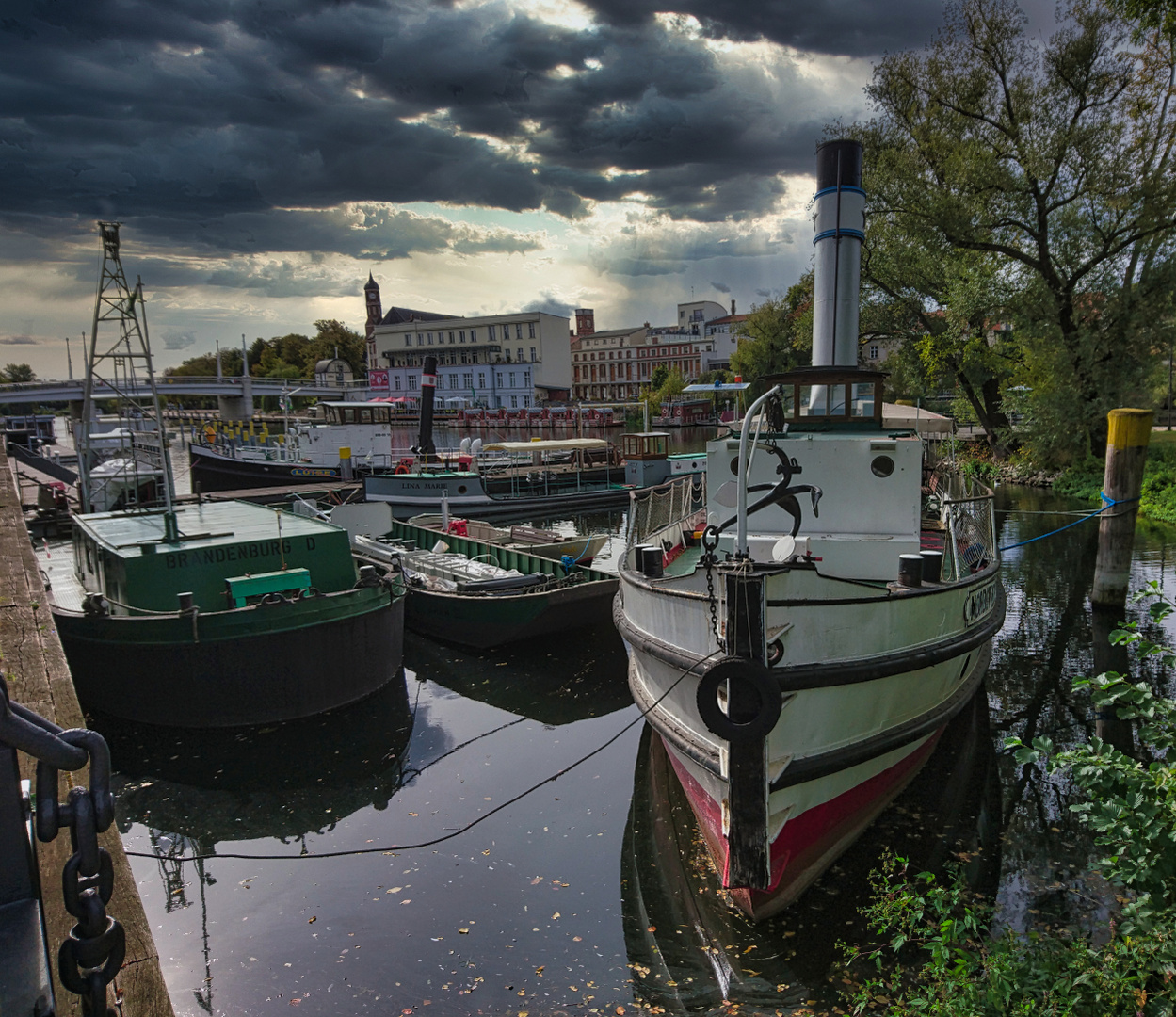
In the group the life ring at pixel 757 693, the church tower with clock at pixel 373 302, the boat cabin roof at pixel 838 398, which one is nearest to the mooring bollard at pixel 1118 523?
the boat cabin roof at pixel 838 398

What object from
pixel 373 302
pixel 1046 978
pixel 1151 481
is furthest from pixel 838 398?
pixel 373 302

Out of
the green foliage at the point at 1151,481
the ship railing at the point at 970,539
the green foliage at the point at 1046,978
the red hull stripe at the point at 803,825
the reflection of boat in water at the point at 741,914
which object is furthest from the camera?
the green foliage at the point at 1151,481

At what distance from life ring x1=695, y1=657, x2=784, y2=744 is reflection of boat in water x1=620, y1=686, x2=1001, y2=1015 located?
1.67m

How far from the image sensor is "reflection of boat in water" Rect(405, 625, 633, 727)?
38.6 feet

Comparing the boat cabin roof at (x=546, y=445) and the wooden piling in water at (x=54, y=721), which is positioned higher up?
the boat cabin roof at (x=546, y=445)

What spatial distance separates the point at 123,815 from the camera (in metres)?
8.78

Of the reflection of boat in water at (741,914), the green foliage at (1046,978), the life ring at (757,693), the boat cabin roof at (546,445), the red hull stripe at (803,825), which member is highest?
the boat cabin roof at (546,445)

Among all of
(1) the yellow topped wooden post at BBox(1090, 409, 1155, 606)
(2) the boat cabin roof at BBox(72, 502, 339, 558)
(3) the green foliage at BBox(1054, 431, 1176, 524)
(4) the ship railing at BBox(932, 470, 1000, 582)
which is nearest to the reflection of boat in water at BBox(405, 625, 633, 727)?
(2) the boat cabin roof at BBox(72, 502, 339, 558)

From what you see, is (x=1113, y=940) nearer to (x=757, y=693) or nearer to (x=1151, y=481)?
(x=757, y=693)

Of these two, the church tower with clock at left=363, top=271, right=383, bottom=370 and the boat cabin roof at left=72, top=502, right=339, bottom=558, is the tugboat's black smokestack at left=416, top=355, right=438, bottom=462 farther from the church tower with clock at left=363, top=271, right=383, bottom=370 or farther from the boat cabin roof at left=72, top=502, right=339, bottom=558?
the church tower with clock at left=363, top=271, right=383, bottom=370

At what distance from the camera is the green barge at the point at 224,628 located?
1026cm

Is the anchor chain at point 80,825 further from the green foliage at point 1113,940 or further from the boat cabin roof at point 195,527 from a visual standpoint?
the boat cabin roof at point 195,527

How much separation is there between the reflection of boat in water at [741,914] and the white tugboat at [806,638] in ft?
0.92

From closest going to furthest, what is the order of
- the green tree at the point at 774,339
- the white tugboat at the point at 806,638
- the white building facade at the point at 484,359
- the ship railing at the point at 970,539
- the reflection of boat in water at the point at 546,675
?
the white tugboat at the point at 806,638, the ship railing at the point at 970,539, the reflection of boat in water at the point at 546,675, the green tree at the point at 774,339, the white building facade at the point at 484,359
